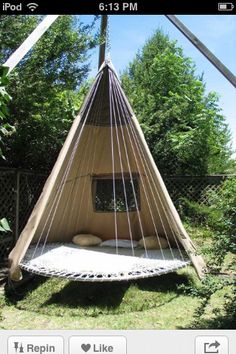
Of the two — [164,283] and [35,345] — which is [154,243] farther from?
[35,345]

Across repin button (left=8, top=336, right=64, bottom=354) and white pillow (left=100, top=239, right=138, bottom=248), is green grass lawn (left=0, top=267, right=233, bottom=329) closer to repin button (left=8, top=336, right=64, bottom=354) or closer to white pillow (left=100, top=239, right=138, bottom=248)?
white pillow (left=100, top=239, right=138, bottom=248)

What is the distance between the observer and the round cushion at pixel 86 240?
5039mm

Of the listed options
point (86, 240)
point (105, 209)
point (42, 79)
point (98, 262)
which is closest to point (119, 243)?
point (86, 240)

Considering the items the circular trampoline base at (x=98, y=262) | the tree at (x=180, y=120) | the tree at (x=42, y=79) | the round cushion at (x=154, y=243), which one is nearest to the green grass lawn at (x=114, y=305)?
the circular trampoline base at (x=98, y=262)

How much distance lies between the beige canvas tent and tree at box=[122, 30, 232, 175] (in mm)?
1942

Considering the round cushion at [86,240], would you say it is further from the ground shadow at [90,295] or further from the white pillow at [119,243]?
the ground shadow at [90,295]

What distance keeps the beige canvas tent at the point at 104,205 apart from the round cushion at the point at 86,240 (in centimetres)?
18

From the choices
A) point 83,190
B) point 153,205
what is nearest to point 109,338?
point 153,205

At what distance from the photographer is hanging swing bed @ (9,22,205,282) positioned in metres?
3.78

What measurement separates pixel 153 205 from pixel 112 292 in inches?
70.4

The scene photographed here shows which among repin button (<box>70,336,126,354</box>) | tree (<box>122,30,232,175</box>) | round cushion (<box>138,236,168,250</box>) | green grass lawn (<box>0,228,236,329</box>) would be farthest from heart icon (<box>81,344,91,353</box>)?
tree (<box>122,30,232,175</box>)

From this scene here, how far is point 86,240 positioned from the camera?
5.07m
